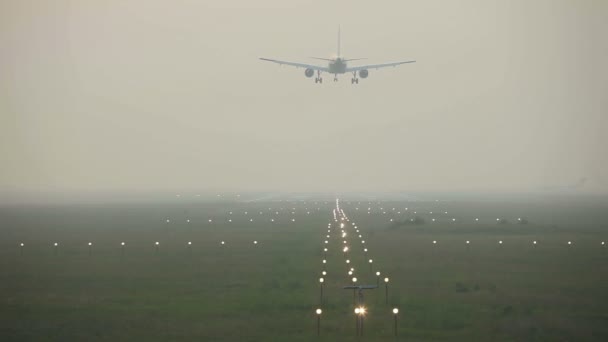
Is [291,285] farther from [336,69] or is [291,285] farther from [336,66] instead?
[336,66]

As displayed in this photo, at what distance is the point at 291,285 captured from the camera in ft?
239

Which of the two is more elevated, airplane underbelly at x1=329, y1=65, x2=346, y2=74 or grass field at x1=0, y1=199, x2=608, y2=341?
airplane underbelly at x1=329, y1=65, x2=346, y2=74

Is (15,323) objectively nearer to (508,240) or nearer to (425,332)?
(425,332)

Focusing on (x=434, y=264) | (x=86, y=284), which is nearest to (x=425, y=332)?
(x=86, y=284)

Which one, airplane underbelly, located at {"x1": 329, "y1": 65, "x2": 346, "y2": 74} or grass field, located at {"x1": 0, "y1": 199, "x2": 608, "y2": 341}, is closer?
grass field, located at {"x1": 0, "y1": 199, "x2": 608, "y2": 341}

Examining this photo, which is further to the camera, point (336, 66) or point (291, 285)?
point (336, 66)

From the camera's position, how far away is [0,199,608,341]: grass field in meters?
54.5

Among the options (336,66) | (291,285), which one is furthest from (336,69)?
(291,285)

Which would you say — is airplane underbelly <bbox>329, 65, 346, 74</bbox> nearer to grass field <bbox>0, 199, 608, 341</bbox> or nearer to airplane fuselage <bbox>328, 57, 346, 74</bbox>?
airplane fuselage <bbox>328, 57, 346, 74</bbox>

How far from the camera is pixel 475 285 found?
73938 millimetres

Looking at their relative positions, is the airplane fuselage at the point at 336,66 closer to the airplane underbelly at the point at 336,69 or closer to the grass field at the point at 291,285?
the airplane underbelly at the point at 336,69

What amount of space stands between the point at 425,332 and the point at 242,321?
35.3 ft

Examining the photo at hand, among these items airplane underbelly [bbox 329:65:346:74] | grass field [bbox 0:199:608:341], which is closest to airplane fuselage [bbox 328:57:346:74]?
airplane underbelly [bbox 329:65:346:74]

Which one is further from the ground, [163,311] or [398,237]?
[398,237]
